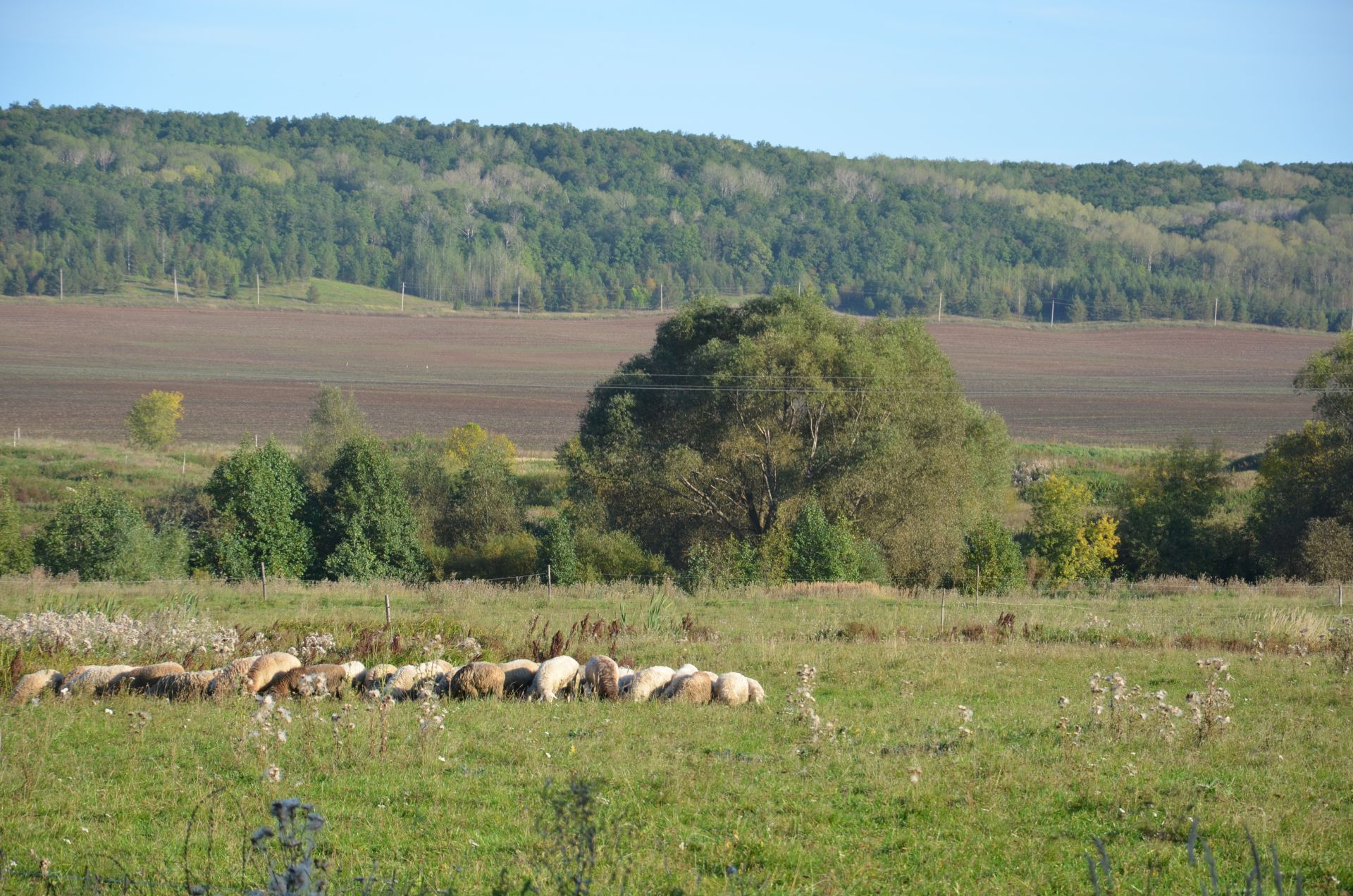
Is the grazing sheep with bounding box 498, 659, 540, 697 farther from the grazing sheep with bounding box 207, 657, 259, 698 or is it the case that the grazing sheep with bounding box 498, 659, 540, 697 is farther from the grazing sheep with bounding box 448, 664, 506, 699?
the grazing sheep with bounding box 207, 657, 259, 698

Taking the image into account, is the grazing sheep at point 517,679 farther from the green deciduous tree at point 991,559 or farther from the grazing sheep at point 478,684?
the green deciduous tree at point 991,559

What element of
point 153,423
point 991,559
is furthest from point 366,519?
point 153,423

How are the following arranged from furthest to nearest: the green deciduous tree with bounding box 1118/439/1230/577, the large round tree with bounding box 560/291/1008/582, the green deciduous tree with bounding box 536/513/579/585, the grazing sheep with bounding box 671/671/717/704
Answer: the green deciduous tree with bounding box 1118/439/1230/577 → the large round tree with bounding box 560/291/1008/582 → the green deciduous tree with bounding box 536/513/579/585 → the grazing sheep with bounding box 671/671/717/704

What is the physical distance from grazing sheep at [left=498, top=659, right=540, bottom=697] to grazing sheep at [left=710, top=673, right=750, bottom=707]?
203 centimetres

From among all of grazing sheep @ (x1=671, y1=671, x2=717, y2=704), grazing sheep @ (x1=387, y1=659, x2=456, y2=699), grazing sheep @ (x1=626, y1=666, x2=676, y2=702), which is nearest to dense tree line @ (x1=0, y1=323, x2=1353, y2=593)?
grazing sheep @ (x1=626, y1=666, x2=676, y2=702)

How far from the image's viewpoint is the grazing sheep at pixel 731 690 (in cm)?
1226

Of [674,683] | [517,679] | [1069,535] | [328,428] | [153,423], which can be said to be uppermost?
[674,683]

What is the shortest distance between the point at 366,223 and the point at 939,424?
155 m

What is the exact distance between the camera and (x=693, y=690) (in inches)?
484

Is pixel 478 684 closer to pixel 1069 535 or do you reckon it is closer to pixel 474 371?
pixel 1069 535

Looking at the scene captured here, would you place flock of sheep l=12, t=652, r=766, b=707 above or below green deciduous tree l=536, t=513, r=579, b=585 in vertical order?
above

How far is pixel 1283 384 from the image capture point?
106 m

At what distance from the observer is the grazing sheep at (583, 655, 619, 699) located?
1248 cm

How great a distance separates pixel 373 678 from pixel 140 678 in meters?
2.50
